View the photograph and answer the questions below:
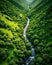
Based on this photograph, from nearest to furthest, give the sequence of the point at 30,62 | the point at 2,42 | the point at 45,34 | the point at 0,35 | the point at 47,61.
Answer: the point at 47,61 → the point at 30,62 → the point at 2,42 → the point at 0,35 → the point at 45,34

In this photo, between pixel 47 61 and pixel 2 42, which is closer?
pixel 47 61

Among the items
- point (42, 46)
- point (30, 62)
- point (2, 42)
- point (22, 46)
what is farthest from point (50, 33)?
point (2, 42)

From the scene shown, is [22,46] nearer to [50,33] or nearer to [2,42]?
[2,42]

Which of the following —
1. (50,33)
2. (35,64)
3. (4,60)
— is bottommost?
(35,64)

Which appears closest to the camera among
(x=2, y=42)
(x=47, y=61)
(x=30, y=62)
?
(x=47, y=61)

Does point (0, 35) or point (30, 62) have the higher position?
point (0, 35)

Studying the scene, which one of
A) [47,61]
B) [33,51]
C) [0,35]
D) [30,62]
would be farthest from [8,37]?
[47,61]

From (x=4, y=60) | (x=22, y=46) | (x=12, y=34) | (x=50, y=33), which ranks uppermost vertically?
(x=12, y=34)

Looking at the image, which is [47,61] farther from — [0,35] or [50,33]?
[0,35]

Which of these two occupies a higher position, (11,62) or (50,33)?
(50,33)
